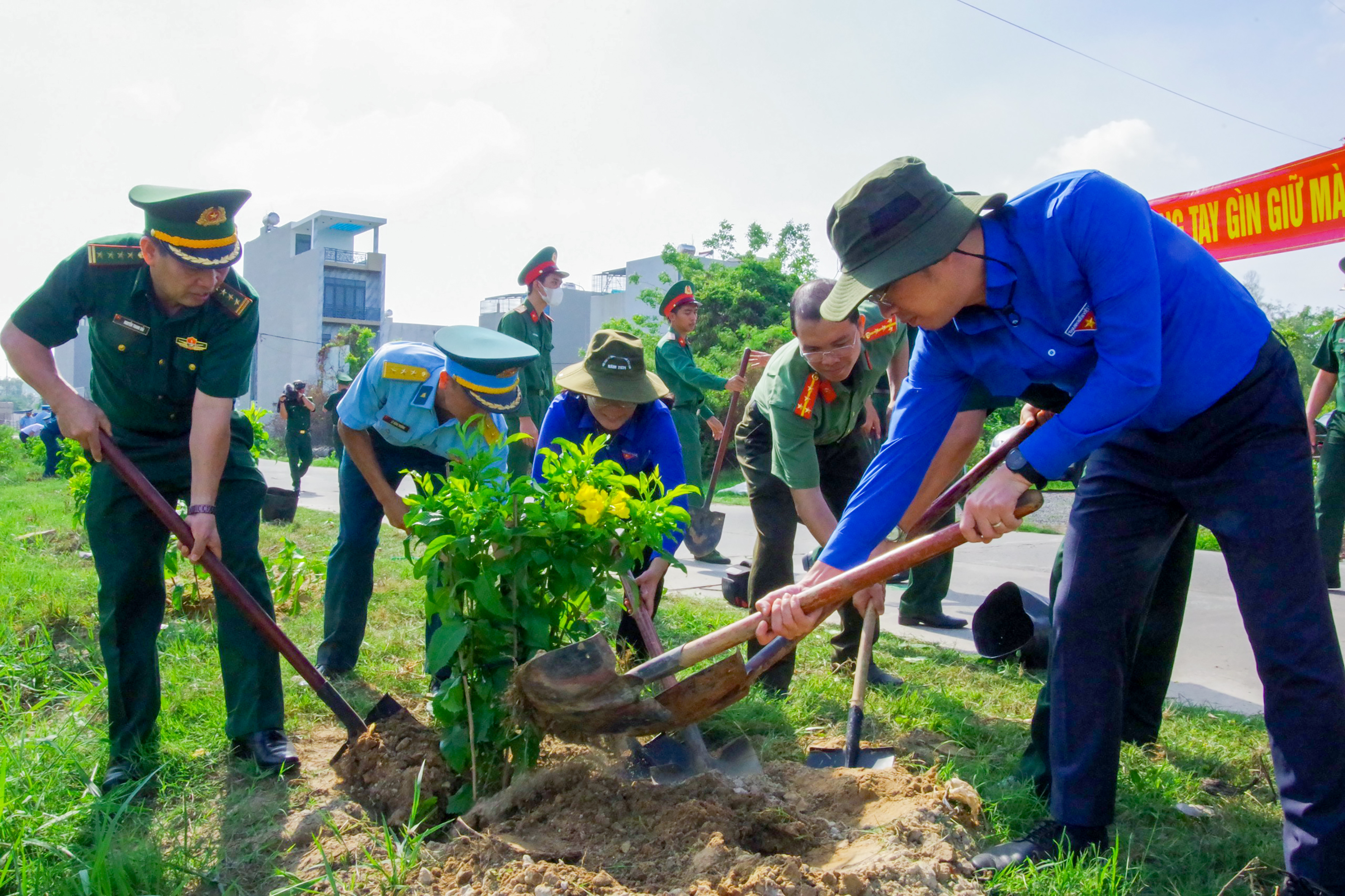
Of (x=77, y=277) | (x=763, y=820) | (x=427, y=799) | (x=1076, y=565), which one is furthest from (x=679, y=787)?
(x=77, y=277)

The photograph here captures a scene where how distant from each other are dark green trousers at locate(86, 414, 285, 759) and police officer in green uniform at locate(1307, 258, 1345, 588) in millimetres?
5684

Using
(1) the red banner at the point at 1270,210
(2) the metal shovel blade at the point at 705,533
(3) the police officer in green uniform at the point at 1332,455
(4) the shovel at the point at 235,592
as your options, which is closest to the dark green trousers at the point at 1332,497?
(3) the police officer in green uniform at the point at 1332,455

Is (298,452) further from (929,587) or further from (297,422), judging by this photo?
(929,587)

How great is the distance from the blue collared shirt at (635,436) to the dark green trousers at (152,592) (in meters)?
1.13

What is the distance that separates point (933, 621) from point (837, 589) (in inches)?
120

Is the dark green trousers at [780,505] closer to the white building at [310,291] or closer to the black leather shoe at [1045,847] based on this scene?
the black leather shoe at [1045,847]

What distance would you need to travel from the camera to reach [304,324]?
158 ft

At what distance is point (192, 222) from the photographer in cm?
296

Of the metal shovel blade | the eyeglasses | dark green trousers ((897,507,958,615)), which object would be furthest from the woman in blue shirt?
the metal shovel blade

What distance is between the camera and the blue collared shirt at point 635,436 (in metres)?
3.75

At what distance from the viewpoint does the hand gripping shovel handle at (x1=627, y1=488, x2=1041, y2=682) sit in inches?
93.4

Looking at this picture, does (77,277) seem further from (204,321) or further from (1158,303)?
(1158,303)

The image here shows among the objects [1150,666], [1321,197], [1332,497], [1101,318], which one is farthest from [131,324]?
[1321,197]

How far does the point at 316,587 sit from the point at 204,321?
352 centimetres
